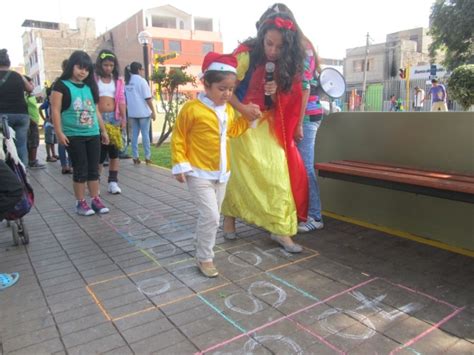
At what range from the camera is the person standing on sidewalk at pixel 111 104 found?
5816mm

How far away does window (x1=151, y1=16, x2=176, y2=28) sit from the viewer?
63906 millimetres

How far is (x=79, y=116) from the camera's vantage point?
4.67 m

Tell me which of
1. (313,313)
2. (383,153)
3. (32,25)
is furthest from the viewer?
(32,25)

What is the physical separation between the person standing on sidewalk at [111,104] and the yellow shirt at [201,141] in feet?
9.70

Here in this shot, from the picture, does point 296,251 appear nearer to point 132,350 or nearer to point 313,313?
point 313,313

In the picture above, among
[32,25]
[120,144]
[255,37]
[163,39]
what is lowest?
[120,144]

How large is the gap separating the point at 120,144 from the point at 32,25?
9024 centimetres

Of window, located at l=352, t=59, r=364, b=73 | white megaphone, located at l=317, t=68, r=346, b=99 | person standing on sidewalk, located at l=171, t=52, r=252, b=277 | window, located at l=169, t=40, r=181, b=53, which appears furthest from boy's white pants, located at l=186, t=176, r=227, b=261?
window, located at l=169, t=40, r=181, b=53

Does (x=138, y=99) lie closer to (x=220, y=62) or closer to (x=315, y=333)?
(x=220, y=62)

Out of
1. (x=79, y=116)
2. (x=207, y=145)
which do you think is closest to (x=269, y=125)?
(x=207, y=145)

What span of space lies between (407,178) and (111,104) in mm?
4292

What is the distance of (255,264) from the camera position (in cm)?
344

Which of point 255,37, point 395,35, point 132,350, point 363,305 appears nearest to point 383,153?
point 255,37

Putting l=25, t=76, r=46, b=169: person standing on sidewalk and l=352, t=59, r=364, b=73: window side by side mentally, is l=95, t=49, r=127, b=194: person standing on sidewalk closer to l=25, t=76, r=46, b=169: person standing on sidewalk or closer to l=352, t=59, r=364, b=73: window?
l=25, t=76, r=46, b=169: person standing on sidewalk
